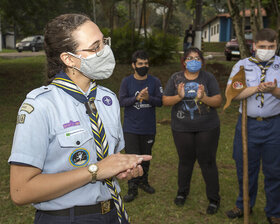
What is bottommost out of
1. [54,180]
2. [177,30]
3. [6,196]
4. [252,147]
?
[6,196]

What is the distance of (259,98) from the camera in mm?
4359

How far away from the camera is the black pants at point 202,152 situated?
477 centimetres

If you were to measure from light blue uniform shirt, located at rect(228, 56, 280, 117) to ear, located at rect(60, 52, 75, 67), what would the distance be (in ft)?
9.07

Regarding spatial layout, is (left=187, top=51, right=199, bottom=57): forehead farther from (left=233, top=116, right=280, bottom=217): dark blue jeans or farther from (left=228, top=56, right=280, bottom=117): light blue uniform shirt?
(left=233, top=116, right=280, bottom=217): dark blue jeans

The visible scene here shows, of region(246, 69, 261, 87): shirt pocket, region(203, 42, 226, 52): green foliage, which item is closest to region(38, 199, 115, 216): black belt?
region(246, 69, 261, 87): shirt pocket

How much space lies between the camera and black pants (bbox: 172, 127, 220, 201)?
477cm

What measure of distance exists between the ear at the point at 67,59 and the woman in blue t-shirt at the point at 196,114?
2561 millimetres

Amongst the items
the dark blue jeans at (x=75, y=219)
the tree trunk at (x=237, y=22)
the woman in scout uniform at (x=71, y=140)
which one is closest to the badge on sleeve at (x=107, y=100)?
the woman in scout uniform at (x=71, y=140)

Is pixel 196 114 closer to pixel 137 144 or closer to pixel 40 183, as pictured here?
pixel 137 144

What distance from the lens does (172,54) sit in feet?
62.5

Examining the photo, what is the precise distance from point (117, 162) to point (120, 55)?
1649cm

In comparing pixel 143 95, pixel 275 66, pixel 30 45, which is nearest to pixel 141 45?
pixel 143 95

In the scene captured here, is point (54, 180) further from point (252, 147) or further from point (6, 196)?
point (6, 196)

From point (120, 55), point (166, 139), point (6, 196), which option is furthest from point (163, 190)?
point (120, 55)
